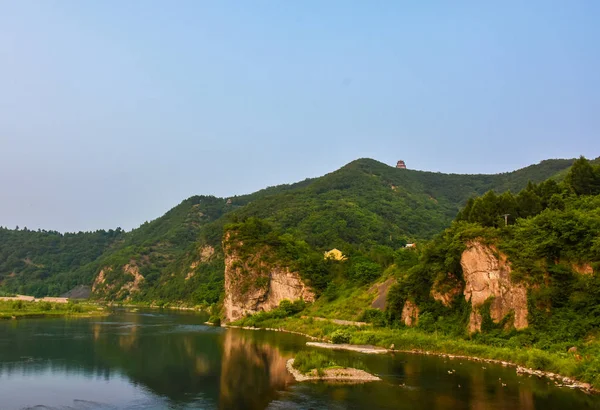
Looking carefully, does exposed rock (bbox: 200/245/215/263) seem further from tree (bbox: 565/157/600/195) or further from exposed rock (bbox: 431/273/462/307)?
tree (bbox: 565/157/600/195)

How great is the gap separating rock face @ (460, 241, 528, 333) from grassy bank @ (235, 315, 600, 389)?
254 centimetres

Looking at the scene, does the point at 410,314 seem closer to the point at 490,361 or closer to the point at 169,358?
the point at 490,361

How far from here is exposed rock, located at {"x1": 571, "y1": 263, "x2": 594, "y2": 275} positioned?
114 feet

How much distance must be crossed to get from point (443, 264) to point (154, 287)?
115 metres

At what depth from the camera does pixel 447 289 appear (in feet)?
147

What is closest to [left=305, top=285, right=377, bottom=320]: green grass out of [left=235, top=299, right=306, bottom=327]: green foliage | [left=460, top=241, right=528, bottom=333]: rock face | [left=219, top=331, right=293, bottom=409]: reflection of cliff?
[left=235, top=299, right=306, bottom=327]: green foliage

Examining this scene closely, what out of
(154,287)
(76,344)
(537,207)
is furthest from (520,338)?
(154,287)

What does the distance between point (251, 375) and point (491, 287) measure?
64.7 ft

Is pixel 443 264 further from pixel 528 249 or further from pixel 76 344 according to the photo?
pixel 76 344

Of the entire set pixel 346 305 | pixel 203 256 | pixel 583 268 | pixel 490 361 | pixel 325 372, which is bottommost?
pixel 490 361

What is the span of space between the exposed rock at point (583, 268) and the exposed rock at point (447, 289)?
422 inches

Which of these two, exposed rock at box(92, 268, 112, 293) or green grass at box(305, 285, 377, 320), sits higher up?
exposed rock at box(92, 268, 112, 293)

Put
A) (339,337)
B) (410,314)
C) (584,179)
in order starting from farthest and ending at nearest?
1. (584,179)
2. (410,314)
3. (339,337)

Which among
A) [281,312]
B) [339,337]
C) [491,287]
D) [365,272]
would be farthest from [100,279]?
[491,287]
